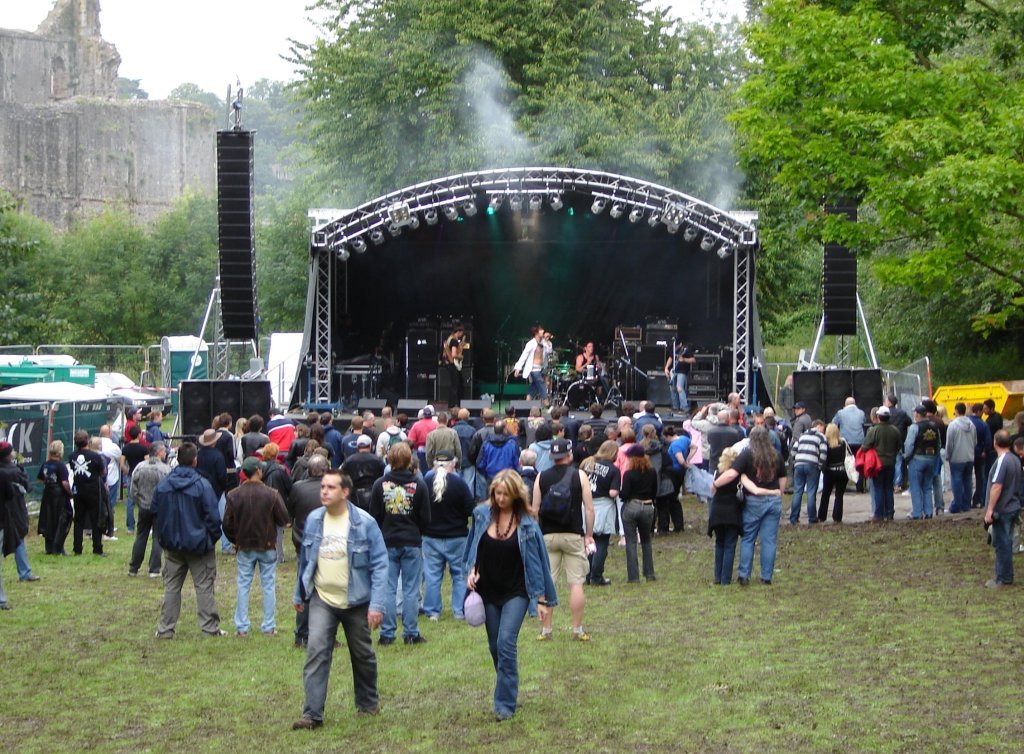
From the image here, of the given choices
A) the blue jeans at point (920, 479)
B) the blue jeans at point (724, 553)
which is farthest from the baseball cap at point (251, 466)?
the blue jeans at point (920, 479)

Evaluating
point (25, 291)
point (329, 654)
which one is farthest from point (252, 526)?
point (25, 291)

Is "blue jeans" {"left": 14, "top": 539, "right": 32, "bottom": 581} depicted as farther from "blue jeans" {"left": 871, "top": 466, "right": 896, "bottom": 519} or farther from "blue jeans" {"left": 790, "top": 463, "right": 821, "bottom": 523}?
"blue jeans" {"left": 871, "top": 466, "right": 896, "bottom": 519}

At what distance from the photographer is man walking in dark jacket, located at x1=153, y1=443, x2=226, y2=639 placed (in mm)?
10531

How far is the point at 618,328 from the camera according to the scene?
26.5 metres

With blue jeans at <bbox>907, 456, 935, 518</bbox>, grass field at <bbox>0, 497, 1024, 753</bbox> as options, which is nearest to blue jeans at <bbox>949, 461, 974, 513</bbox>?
blue jeans at <bbox>907, 456, 935, 518</bbox>

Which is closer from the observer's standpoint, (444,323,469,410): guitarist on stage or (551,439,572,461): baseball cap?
(551,439,572,461): baseball cap

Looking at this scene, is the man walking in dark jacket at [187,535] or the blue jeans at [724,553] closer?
the man walking in dark jacket at [187,535]

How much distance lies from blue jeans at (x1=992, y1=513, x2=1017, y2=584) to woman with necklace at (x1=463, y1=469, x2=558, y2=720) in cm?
530

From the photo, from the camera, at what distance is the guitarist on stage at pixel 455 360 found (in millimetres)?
Result: 25047

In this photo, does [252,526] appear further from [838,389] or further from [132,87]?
[132,87]

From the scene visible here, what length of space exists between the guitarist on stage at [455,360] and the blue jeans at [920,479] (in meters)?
9.92

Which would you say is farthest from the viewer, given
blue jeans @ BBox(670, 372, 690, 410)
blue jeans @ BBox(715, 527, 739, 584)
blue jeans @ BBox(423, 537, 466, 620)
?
blue jeans @ BBox(670, 372, 690, 410)

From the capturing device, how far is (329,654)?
Answer: 803 cm

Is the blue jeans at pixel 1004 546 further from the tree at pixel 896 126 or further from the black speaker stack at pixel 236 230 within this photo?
the black speaker stack at pixel 236 230
